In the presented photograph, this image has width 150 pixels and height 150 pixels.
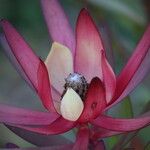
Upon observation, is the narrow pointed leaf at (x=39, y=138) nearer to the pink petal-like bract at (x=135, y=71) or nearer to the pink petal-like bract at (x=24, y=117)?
the pink petal-like bract at (x=24, y=117)

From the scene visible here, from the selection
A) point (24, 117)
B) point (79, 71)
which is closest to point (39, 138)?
point (24, 117)

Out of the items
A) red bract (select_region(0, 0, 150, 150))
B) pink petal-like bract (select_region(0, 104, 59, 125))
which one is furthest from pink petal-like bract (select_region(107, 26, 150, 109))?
pink petal-like bract (select_region(0, 104, 59, 125))

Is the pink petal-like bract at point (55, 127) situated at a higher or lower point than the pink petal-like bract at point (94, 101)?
lower

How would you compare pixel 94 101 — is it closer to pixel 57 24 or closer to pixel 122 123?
pixel 122 123

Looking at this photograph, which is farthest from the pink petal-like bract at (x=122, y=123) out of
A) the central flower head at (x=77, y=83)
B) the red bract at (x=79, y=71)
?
the central flower head at (x=77, y=83)

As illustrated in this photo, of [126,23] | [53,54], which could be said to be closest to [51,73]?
[53,54]

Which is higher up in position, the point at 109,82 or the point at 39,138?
the point at 109,82
